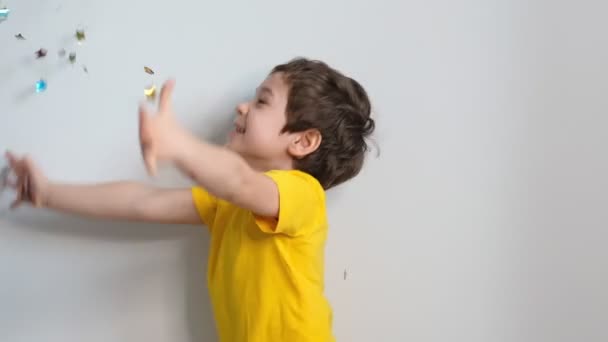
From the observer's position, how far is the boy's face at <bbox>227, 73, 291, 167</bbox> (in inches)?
34.1

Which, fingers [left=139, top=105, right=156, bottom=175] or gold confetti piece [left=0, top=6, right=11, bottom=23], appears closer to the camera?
fingers [left=139, top=105, right=156, bottom=175]

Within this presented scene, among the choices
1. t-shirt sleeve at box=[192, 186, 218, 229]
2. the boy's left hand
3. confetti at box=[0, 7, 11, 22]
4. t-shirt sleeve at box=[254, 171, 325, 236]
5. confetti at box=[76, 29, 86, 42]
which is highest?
confetti at box=[0, 7, 11, 22]

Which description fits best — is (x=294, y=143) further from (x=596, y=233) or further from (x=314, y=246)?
(x=596, y=233)

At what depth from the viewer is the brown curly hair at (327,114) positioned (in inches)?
34.6

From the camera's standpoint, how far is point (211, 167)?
646mm

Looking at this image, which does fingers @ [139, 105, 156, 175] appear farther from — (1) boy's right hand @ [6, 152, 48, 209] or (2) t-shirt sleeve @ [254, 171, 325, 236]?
(1) boy's right hand @ [6, 152, 48, 209]

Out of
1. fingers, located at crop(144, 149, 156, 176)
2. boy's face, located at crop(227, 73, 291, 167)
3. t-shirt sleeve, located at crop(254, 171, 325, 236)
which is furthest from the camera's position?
boy's face, located at crop(227, 73, 291, 167)

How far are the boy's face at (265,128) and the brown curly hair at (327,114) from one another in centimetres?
1

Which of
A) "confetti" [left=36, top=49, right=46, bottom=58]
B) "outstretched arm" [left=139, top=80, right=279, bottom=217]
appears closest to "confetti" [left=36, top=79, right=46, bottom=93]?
"confetti" [left=36, top=49, right=46, bottom=58]

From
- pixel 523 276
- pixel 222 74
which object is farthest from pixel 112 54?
pixel 523 276

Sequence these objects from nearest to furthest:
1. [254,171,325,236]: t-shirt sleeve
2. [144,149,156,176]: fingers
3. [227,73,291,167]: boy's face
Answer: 1. [144,149,156,176]: fingers
2. [254,171,325,236]: t-shirt sleeve
3. [227,73,291,167]: boy's face

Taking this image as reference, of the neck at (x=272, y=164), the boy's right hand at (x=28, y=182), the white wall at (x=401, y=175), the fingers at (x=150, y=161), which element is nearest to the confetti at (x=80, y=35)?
the white wall at (x=401, y=175)

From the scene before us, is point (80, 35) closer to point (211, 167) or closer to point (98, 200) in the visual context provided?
point (98, 200)

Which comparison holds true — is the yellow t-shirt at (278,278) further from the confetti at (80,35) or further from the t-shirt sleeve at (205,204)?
the confetti at (80,35)
